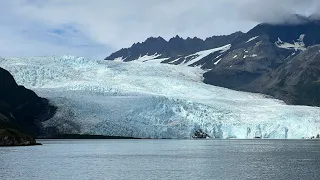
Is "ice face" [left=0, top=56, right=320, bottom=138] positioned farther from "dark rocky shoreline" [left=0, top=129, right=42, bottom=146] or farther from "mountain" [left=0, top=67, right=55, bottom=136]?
"dark rocky shoreline" [left=0, top=129, right=42, bottom=146]

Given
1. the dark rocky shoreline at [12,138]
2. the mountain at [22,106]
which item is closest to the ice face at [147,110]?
the mountain at [22,106]

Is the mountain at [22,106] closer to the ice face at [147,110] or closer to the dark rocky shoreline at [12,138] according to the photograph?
the ice face at [147,110]

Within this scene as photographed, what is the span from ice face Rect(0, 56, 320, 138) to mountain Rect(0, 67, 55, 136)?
1.59 metres

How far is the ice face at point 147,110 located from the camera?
81312 mm

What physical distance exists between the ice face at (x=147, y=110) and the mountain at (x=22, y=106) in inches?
62.6

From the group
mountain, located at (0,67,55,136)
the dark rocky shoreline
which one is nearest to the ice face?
mountain, located at (0,67,55,136)

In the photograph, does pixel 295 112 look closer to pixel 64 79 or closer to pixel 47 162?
pixel 64 79

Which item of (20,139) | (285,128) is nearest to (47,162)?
(20,139)

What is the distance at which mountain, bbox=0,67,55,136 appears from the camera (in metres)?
83.8

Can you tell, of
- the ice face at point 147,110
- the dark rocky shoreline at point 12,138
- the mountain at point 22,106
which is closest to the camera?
the dark rocky shoreline at point 12,138

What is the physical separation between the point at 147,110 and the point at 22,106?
22087 mm

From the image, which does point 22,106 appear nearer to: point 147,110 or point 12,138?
point 147,110

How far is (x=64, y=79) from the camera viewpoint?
9769 centimetres

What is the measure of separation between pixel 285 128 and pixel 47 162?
52.4 m
